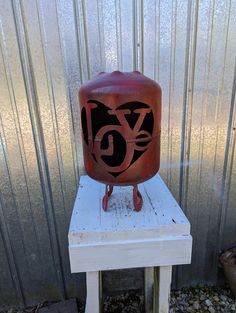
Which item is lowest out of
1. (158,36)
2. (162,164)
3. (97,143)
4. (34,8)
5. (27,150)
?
(162,164)

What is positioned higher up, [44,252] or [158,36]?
[158,36]

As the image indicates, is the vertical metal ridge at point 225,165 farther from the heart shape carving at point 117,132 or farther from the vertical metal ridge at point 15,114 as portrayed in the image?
the vertical metal ridge at point 15,114

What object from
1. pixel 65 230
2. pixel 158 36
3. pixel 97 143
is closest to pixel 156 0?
pixel 158 36

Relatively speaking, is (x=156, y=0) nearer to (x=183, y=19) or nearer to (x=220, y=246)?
(x=183, y=19)

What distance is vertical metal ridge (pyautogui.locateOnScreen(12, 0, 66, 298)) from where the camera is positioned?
4.04 ft

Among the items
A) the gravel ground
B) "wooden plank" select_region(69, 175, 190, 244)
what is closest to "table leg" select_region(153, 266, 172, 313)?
"wooden plank" select_region(69, 175, 190, 244)

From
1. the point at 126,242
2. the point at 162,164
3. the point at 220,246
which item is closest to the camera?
the point at 126,242

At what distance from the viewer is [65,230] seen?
167 centimetres

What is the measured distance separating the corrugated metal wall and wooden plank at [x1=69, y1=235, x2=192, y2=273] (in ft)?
2.43

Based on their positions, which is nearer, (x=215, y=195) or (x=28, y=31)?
(x=28, y=31)

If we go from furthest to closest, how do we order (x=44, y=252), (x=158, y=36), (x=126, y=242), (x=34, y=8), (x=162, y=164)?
(x=44, y=252) < (x=162, y=164) < (x=158, y=36) < (x=34, y=8) < (x=126, y=242)

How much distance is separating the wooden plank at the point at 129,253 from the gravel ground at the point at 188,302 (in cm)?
118

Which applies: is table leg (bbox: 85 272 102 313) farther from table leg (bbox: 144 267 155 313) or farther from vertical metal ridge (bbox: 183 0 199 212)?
vertical metal ridge (bbox: 183 0 199 212)

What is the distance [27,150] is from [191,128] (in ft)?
3.69
